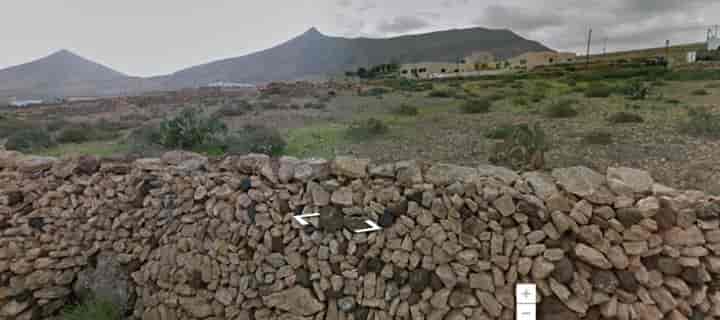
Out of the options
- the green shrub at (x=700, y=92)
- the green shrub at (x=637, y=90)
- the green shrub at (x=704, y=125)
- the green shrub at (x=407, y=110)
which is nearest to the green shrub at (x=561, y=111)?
the green shrub at (x=704, y=125)

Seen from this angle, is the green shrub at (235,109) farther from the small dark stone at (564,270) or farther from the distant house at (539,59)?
the small dark stone at (564,270)

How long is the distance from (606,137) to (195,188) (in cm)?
563

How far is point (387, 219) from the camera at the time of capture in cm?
318

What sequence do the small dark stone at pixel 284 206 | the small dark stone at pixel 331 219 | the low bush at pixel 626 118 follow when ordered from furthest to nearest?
1. the low bush at pixel 626 118
2. the small dark stone at pixel 284 206
3. the small dark stone at pixel 331 219

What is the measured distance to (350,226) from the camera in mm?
3256

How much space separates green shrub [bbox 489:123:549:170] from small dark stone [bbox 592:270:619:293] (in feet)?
6.52

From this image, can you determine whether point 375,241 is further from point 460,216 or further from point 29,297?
point 29,297

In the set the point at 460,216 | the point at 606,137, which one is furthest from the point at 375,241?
the point at 606,137

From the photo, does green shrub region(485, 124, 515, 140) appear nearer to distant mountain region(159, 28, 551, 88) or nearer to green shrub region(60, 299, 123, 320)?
distant mountain region(159, 28, 551, 88)

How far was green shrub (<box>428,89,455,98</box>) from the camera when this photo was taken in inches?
431

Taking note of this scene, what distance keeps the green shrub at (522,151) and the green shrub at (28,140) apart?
716 cm

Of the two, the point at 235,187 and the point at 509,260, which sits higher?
the point at 235,187

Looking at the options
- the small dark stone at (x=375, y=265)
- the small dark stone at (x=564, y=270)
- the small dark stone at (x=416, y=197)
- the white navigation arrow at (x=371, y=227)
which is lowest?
the small dark stone at (x=375, y=265)

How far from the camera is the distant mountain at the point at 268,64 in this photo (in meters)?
8.77
